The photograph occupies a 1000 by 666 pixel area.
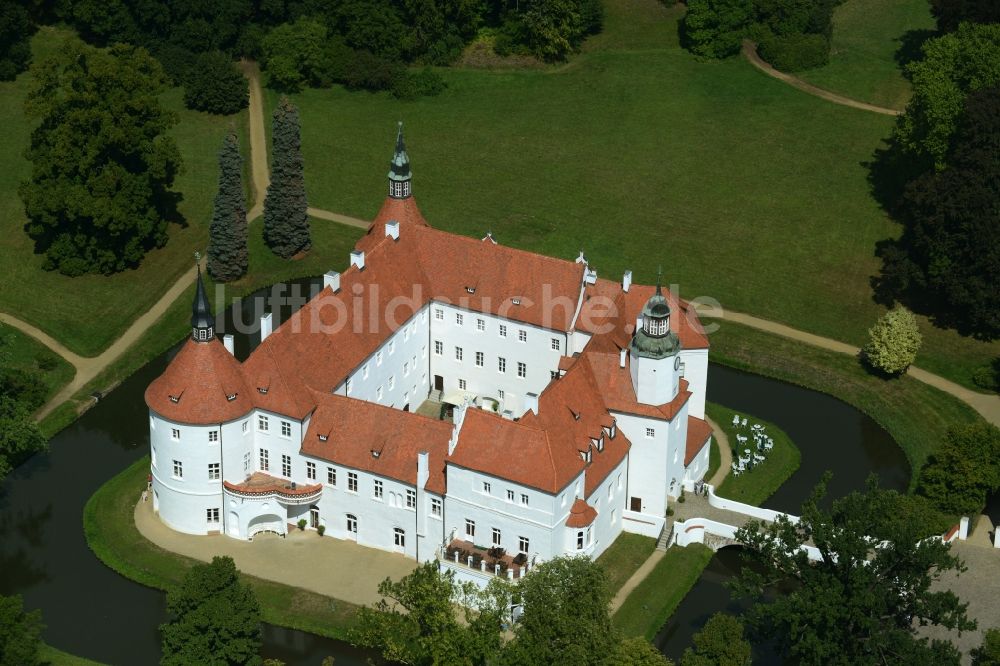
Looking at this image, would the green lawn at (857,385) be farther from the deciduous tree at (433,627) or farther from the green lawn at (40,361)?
the green lawn at (40,361)

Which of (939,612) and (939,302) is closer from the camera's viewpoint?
(939,612)

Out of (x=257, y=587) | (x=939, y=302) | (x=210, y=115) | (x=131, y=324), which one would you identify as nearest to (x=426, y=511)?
(x=257, y=587)

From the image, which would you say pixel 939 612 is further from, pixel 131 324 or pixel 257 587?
pixel 131 324

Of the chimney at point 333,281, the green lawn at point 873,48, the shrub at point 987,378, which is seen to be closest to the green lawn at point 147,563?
the chimney at point 333,281

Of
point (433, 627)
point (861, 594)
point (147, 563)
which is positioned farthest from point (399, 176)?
point (861, 594)

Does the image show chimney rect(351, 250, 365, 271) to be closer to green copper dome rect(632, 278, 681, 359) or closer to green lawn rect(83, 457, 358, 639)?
green lawn rect(83, 457, 358, 639)

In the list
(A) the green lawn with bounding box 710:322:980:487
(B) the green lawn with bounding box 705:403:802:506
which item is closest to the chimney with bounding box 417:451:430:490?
(B) the green lawn with bounding box 705:403:802:506

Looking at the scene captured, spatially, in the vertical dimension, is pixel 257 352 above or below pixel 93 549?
above
